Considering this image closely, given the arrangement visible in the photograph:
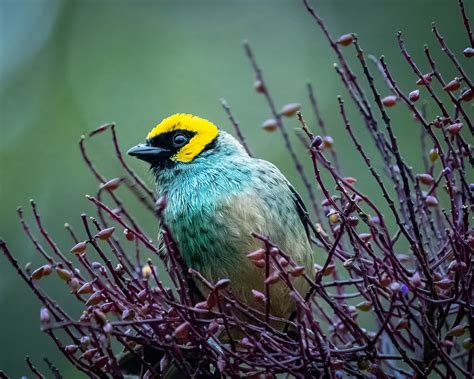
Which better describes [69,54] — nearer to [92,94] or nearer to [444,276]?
[92,94]

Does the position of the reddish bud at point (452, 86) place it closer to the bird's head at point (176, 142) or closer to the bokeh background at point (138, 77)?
the bird's head at point (176, 142)

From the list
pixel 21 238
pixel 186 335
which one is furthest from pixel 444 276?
pixel 21 238

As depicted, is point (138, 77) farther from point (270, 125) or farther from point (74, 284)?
point (74, 284)

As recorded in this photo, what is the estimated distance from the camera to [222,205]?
3.30 m

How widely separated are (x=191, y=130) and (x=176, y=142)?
106mm

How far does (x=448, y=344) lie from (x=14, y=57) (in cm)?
701

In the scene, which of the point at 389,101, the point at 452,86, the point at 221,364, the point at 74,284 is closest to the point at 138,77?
the point at 389,101

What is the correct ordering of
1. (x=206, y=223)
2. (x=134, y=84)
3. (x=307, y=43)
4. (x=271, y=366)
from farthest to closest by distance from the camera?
1. (x=307, y=43)
2. (x=134, y=84)
3. (x=206, y=223)
4. (x=271, y=366)

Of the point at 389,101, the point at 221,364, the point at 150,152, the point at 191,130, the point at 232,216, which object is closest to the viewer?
the point at 221,364

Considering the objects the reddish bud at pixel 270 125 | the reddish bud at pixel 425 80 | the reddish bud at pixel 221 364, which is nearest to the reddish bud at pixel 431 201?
the reddish bud at pixel 425 80

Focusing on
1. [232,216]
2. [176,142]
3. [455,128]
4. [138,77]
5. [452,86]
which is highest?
[138,77]

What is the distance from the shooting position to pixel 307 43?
830cm

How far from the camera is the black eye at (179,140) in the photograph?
12.2ft

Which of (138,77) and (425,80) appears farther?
(138,77)
